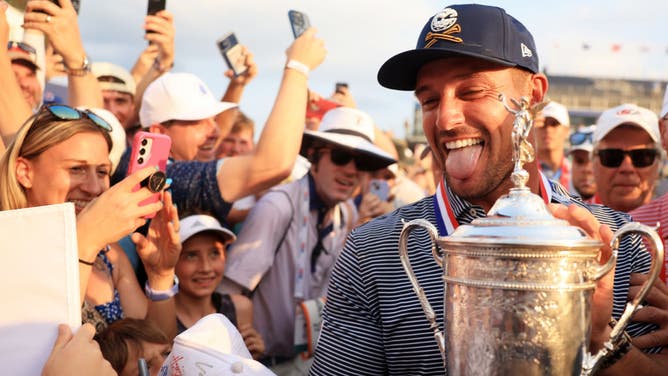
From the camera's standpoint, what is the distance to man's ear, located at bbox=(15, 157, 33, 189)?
290 cm

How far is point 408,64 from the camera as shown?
2150mm

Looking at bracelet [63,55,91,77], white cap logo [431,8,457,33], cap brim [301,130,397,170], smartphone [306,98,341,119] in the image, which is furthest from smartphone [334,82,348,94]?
white cap logo [431,8,457,33]

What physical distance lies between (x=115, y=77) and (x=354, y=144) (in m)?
1.74

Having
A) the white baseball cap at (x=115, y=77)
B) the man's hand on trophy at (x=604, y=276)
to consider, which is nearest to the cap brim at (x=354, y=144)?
the white baseball cap at (x=115, y=77)

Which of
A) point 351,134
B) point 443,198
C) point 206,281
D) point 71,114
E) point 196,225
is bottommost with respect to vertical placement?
point 206,281

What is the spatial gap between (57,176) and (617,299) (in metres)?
2.13

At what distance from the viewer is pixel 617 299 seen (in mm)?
2090

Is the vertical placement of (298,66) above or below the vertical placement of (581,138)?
above

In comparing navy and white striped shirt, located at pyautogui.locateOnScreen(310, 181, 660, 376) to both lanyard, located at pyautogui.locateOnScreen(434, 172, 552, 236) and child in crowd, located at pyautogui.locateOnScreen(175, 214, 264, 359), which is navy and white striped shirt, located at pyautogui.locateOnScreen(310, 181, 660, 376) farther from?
child in crowd, located at pyautogui.locateOnScreen(175, 214, 264, 359)

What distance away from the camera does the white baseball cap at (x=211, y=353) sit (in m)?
1.97

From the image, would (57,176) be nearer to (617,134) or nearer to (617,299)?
(617,299)

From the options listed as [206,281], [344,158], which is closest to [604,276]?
[206,281]

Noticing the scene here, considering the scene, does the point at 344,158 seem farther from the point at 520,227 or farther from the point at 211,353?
the point at 520,227

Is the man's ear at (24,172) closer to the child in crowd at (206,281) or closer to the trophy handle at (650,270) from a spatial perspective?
the child in crowd at (206,281)
